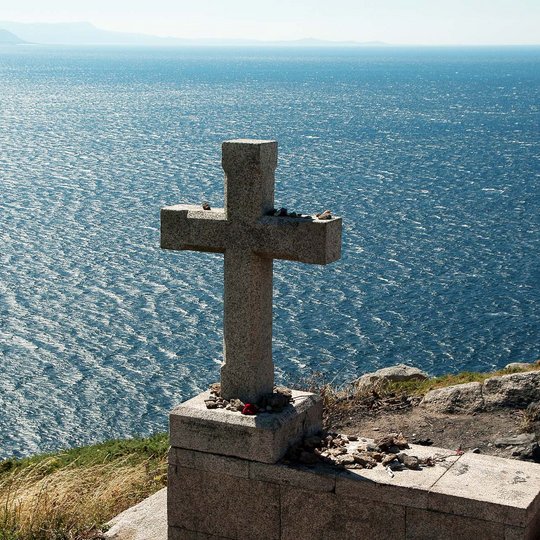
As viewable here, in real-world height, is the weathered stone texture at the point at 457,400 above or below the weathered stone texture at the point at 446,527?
below

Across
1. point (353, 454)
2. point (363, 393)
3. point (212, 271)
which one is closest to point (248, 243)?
point (353, 454)

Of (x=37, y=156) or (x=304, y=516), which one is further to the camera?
(x=37, y=156)

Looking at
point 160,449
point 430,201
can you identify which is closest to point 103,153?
point 430,201

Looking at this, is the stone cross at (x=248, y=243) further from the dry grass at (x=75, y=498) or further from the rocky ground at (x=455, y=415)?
the rocky ground at (x=455, y=415)

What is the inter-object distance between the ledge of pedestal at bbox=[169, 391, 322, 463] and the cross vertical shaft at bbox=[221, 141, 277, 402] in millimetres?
397

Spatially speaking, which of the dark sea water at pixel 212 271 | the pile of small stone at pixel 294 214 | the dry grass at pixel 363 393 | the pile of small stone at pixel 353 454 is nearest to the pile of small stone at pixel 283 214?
the pile of small stone at pixel 294 214

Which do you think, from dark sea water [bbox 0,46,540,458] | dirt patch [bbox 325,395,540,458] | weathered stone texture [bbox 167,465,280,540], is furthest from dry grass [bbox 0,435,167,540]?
dark sea water [bbox 0,46,540,458]

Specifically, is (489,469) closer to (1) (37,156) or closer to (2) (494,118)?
(1) (37,156)

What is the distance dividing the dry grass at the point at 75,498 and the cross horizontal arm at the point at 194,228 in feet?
10.1

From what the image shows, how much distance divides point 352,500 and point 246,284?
7.41ft

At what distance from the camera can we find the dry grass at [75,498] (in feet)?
33.7

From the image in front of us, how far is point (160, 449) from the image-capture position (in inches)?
651

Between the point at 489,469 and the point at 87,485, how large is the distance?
5.34m

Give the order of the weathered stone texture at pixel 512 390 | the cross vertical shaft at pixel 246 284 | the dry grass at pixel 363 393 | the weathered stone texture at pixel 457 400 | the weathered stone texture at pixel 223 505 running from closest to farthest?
the weathered stone texture at pixel 223 505
the cross vertical shaft at pixel 246 284
the weathered stone texture at pixel 512 390
the weathered stone texture at pixel 457 400
the dry grass at pixel 363 393
